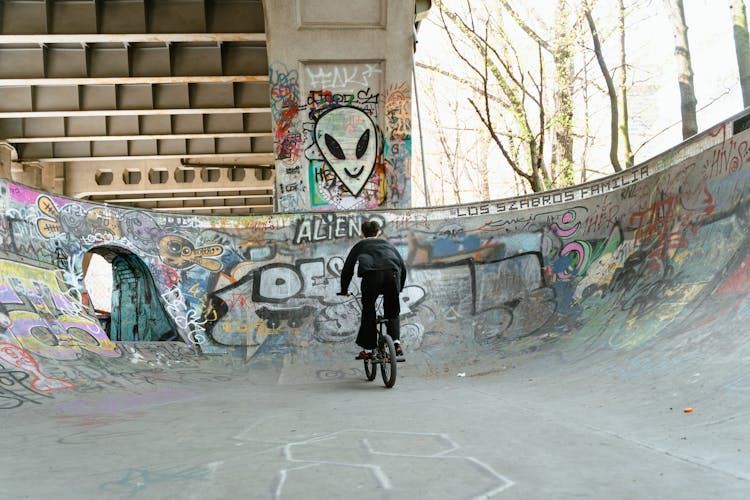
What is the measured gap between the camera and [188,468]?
4.21 m

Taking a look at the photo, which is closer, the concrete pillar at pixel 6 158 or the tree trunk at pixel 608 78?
the tree trunk at pixel 608 78

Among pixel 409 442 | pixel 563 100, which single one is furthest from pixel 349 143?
pixel 409 442

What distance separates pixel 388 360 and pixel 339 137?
9.80 m

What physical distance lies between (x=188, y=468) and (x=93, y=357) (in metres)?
6.20

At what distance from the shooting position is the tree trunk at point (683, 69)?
57.8ft

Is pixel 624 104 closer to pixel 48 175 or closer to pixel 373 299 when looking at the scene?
pixel 373 299

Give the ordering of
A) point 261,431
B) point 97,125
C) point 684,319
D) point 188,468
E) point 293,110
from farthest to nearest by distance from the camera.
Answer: point 97,125
point 293,110
point 684,319
point 261,431
point 188,468

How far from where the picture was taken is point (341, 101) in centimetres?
1759

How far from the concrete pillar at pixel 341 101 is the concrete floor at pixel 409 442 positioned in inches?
376

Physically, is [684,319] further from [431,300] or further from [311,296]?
[311,296]

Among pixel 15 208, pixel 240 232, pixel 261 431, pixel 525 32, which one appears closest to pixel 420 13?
pixel 525 32

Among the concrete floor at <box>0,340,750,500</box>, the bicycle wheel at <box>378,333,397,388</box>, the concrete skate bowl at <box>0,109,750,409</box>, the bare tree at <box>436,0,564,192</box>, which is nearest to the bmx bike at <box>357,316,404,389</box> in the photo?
→ the bicycle wheel at <box>378,333,397,388</box>

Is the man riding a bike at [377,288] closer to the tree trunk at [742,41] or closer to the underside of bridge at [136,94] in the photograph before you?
the tree trunk at [742,41]

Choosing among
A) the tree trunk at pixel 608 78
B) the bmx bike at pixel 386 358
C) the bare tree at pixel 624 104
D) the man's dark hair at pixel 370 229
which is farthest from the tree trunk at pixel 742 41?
the bmx bike at pixel 386 358
